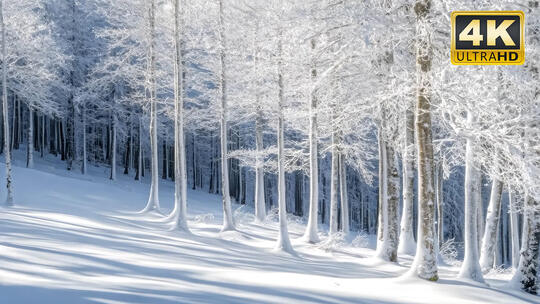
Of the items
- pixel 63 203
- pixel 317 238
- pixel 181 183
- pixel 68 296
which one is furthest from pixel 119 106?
pixel 68 296

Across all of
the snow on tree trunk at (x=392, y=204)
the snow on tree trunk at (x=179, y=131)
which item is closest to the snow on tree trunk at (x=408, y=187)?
the snow on tree trunk at (x=392, y=204)

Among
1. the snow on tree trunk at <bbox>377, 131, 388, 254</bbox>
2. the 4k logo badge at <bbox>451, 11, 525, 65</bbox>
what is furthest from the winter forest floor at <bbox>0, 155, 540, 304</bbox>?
the 4k logo badge at <bbox>451, 11, 525, 65</bbox>

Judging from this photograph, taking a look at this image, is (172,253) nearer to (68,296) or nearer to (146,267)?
(146,267)

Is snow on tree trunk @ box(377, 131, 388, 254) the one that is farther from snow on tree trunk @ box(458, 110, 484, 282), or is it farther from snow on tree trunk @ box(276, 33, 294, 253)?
snow on tree trunk @ box(458, 110, 484, 282)

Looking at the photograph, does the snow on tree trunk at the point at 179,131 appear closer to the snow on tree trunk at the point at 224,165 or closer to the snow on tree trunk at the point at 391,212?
the snow on tree trunk at the point at 224,165

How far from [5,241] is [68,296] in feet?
14.6

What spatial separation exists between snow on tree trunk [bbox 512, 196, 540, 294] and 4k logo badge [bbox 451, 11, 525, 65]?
3.33m

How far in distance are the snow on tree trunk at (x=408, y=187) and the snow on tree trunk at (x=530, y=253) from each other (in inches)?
115

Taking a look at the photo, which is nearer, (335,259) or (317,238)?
(335,259)

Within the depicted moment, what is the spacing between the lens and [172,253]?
10.5 m

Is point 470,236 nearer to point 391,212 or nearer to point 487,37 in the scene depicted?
point 391,212

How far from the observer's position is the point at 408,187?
1230 cm

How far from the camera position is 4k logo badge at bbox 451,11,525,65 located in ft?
24.2

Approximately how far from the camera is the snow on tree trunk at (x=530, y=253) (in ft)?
30.3
